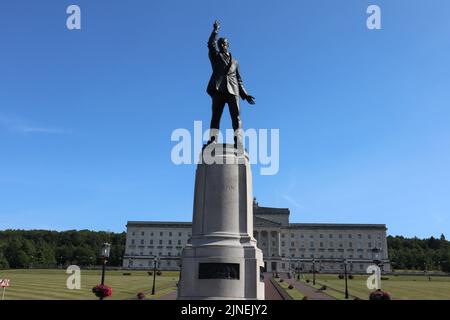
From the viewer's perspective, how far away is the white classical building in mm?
156000

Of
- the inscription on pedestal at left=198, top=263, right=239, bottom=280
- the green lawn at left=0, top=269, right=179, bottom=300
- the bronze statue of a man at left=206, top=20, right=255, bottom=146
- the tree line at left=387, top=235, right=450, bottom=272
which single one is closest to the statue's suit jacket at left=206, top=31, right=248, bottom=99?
the bronze statue of a man at left=206, top=20, right=255, bottom=146

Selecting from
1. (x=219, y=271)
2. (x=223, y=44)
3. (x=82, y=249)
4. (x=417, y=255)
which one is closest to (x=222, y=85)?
(x=223, y=44)

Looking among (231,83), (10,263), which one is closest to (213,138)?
(231,83)

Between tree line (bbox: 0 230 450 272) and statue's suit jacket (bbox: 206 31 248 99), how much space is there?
379 feet

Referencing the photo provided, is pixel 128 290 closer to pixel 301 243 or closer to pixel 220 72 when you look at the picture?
pixel 220 72

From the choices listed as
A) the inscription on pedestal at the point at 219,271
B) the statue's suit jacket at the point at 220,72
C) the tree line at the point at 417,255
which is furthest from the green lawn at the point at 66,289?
the tree line at the point at 417,255

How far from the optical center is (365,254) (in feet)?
513

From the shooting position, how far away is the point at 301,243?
15912 cm

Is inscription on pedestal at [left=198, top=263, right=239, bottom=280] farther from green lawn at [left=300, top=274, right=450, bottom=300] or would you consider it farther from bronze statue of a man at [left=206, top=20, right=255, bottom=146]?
green lawn at [left=300, top=274, right=450, bottom=300]

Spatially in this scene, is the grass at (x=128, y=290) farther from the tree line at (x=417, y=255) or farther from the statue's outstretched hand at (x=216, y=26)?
the tree line at (x=417, y=255)

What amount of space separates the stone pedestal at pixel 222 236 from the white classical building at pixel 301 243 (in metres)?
141

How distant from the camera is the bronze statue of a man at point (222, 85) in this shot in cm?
1817
